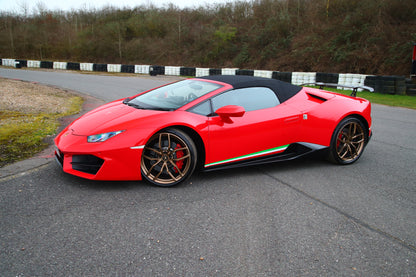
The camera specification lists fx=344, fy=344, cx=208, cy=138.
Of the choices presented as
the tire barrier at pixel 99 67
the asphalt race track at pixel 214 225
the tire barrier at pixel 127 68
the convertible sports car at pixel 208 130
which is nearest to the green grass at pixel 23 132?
the asphalt race track at pixel 214 225

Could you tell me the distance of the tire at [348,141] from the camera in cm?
481

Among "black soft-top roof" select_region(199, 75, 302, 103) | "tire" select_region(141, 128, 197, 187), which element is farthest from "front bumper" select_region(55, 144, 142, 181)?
"black soft-top roof" select_region(199, 75, 302, 103)

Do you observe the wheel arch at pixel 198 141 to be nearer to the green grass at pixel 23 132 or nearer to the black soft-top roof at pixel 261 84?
the black soft-top roof at pixel 261 84

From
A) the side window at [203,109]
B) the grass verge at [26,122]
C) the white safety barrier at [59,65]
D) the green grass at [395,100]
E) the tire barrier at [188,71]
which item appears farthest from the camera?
the white safety barrier at [59,65]

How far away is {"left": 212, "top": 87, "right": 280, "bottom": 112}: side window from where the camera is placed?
4.20 metres

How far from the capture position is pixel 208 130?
395 cm

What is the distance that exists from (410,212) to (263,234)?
5.36 ft

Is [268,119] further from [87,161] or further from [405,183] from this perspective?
[87,161]

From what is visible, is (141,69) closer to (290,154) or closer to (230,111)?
(290,154)

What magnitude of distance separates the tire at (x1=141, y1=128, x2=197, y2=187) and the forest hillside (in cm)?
1950

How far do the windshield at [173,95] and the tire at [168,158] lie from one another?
0.40 m

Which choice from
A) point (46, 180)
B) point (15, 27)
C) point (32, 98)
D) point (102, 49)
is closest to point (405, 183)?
point (46, 180)

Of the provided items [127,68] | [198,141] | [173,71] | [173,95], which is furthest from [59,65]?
[198,141]

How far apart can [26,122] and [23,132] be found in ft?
3.61
